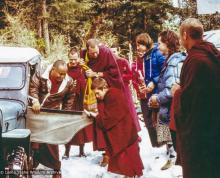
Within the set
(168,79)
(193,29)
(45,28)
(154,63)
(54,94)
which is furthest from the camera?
(45,28)

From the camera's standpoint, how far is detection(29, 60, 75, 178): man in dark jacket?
644cm

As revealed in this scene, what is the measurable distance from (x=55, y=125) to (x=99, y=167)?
1566mm

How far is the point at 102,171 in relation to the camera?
722cm

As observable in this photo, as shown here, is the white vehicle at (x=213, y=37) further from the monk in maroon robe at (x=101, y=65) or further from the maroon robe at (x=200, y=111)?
the maroon robe at (x=200, y=111)

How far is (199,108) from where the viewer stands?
4.11 metres

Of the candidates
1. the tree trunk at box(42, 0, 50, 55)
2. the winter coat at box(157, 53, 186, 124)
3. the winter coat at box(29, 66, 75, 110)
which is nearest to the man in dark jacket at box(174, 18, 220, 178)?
the winter coat at box(157, 53, 186, 124)

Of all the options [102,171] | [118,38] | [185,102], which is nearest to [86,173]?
[102,171]

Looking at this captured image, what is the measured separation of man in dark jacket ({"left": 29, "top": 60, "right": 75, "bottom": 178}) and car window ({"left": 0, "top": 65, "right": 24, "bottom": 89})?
21 centimetres

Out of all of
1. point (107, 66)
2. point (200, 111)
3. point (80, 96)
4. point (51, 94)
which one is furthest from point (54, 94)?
point (200, 111)

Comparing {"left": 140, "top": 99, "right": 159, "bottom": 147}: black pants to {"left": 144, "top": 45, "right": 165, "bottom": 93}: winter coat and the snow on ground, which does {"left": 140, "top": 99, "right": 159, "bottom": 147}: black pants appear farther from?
{"left": 144, "top": 45, "right": 165, "bottom": 93}: winter coat

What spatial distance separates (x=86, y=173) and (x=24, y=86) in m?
1.73

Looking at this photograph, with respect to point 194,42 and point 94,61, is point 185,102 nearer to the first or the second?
point 194,42

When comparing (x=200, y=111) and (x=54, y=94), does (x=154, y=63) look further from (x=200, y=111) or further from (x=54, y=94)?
(x=200, y=111)

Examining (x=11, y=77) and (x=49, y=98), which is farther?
(x=49, y=98)
